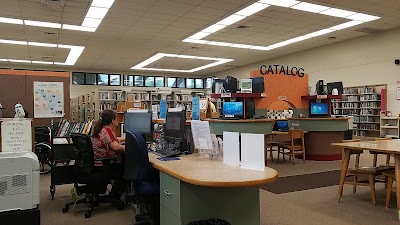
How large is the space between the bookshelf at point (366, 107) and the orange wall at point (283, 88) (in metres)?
3.24

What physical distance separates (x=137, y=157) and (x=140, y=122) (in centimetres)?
153

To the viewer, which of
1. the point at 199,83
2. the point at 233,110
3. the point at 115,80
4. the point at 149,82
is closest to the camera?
the point at 233,110

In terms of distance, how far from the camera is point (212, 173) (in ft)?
7.60

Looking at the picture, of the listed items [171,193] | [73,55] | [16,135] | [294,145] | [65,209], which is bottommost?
[65,209]

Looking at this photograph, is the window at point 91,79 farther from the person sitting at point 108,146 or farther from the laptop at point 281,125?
the person sitting at point 108,146

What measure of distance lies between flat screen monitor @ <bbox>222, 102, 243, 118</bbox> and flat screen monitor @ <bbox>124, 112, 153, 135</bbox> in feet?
10.6

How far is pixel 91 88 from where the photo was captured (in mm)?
15891

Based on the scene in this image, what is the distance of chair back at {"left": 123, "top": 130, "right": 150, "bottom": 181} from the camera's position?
9.58 feet

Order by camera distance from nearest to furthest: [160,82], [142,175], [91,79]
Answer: [142,175]
[91,79]
[160,82]

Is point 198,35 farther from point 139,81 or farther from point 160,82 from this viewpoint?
point 160,82

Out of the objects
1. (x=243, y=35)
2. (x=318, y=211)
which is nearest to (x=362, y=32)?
(x=243, y=35)

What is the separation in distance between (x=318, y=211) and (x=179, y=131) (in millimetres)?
2097

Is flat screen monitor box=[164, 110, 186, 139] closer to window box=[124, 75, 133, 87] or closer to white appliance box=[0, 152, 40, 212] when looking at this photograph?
white appliance box=[0, 152, 40, 212]


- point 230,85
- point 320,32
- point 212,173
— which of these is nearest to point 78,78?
A: point 230,85
